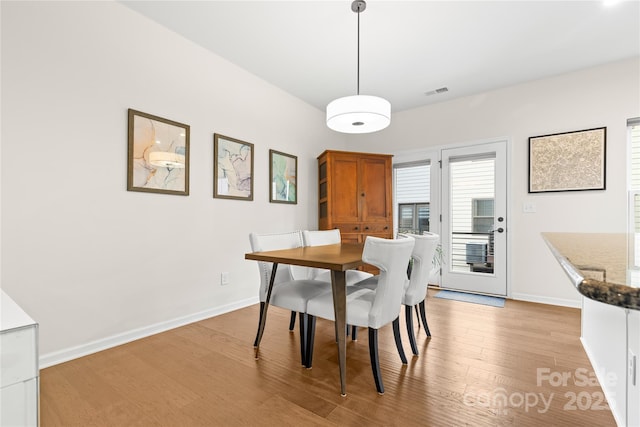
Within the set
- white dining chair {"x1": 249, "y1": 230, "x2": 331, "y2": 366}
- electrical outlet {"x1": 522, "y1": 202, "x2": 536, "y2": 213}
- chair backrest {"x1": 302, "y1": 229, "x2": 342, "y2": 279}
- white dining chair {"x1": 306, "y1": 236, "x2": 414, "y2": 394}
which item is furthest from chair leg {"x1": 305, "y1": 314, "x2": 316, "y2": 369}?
electrical outlet {"x1": 522, "y1": 202, "x2": 536, "y2": 213}

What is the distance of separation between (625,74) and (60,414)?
5.32 meters

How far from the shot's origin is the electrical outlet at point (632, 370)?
1.06 meters

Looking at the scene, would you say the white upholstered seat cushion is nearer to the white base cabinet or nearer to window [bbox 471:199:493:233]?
the white base cabinet

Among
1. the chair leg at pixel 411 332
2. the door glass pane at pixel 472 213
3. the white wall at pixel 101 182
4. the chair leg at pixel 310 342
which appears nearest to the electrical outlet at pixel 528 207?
the door glass pane at pixel 472 213

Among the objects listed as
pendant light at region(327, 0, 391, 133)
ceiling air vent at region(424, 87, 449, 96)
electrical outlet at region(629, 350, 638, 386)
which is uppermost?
ceiling air vent at region(424, 87, 449, 96)

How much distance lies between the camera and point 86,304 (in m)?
2.20

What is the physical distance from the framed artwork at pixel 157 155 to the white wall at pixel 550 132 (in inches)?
131

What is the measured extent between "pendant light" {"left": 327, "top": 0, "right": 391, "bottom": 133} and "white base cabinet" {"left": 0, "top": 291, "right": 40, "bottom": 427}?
201 cm

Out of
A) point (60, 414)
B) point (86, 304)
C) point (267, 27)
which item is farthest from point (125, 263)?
point (267, 27)

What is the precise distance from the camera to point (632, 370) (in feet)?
3.58

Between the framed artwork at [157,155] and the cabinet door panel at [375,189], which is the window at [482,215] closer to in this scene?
the cabinet door panel at [375,189]

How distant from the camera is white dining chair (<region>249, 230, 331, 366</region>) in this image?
2.02m

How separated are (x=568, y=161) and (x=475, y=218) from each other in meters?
1.14

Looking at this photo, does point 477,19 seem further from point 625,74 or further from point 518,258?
point 518,258
